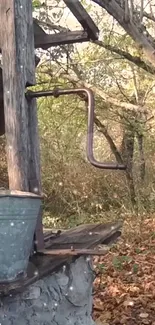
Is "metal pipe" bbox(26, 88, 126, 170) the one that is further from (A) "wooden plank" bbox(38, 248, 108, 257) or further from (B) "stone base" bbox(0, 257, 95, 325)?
(B) "stone base" bbox(0, 257, 95, 325)

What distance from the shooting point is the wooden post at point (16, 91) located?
2.46m

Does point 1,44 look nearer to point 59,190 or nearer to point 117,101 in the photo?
point 117,101

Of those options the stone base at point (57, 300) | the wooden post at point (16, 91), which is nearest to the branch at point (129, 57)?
the stone base at point (57, 300)

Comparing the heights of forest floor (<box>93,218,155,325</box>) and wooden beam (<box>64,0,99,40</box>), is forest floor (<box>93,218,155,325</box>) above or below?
below

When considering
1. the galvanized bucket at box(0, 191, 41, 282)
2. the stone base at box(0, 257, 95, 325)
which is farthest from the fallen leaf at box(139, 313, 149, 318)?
the galvanized bucket at box(0, 191, 41, 282)

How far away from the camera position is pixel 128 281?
5078 mm

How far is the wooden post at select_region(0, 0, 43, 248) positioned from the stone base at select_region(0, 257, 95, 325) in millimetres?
506

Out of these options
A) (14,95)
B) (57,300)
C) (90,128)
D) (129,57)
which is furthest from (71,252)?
(129,57)

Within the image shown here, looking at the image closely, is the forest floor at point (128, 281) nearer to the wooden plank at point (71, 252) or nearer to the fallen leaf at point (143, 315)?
the fallen leaf at point (143, 315)

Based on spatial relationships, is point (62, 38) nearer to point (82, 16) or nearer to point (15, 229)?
point (82, 16)

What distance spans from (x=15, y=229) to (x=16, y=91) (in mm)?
673

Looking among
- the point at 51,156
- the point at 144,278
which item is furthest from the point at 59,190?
the point at 144,278

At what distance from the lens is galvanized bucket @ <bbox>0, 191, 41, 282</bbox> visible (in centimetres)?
212

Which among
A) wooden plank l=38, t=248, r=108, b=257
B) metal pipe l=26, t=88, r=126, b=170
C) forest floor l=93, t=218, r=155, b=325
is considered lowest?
forest floor l=93, t=218, r=155, b=325
